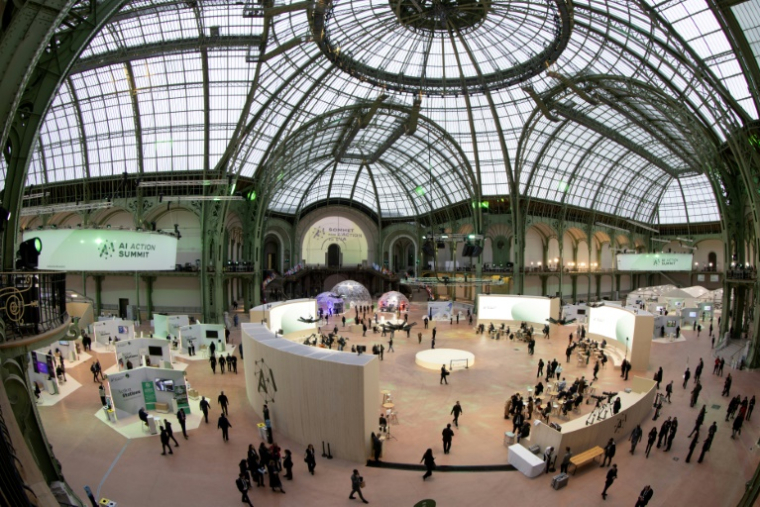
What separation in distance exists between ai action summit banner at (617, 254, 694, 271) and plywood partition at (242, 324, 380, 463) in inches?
1244

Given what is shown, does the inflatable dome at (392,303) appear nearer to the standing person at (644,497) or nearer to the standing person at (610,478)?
the standing person at (610,478)

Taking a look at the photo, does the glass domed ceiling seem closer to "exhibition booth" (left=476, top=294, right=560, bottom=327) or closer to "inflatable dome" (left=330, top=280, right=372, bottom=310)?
"exhibition booth" (left=476, top=294, right=560, bottom=327)

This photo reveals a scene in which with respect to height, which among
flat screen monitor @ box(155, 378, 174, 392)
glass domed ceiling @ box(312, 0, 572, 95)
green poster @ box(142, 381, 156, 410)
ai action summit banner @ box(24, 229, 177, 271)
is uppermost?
glass domed ceiling @ box(312, 0, 572, 95)

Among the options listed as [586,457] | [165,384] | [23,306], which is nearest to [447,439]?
[586,457]

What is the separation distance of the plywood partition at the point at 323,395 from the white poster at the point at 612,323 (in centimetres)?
1876

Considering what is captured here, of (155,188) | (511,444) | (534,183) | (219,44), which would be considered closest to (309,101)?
(219,44)

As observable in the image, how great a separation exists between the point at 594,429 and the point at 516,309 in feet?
76.1

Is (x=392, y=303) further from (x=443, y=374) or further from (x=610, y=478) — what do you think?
(x=610, y=478)

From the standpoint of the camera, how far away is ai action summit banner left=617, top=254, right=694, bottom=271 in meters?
36.3

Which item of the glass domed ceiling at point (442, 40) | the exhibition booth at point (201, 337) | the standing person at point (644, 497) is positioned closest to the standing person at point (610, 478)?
the standing person at point (644, 497)

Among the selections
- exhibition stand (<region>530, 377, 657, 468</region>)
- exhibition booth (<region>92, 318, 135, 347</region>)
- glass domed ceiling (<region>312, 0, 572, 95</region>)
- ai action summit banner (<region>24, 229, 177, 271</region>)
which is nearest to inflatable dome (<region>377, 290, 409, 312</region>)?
glass domed ceiling (<region>312, 0, 572, 95</region>)

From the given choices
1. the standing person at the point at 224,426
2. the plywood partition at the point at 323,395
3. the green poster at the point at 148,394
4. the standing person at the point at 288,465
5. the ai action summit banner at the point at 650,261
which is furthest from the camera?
the ai action summit banner at the point at 650,261

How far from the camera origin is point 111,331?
2700 cm

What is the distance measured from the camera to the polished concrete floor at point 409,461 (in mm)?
11469
